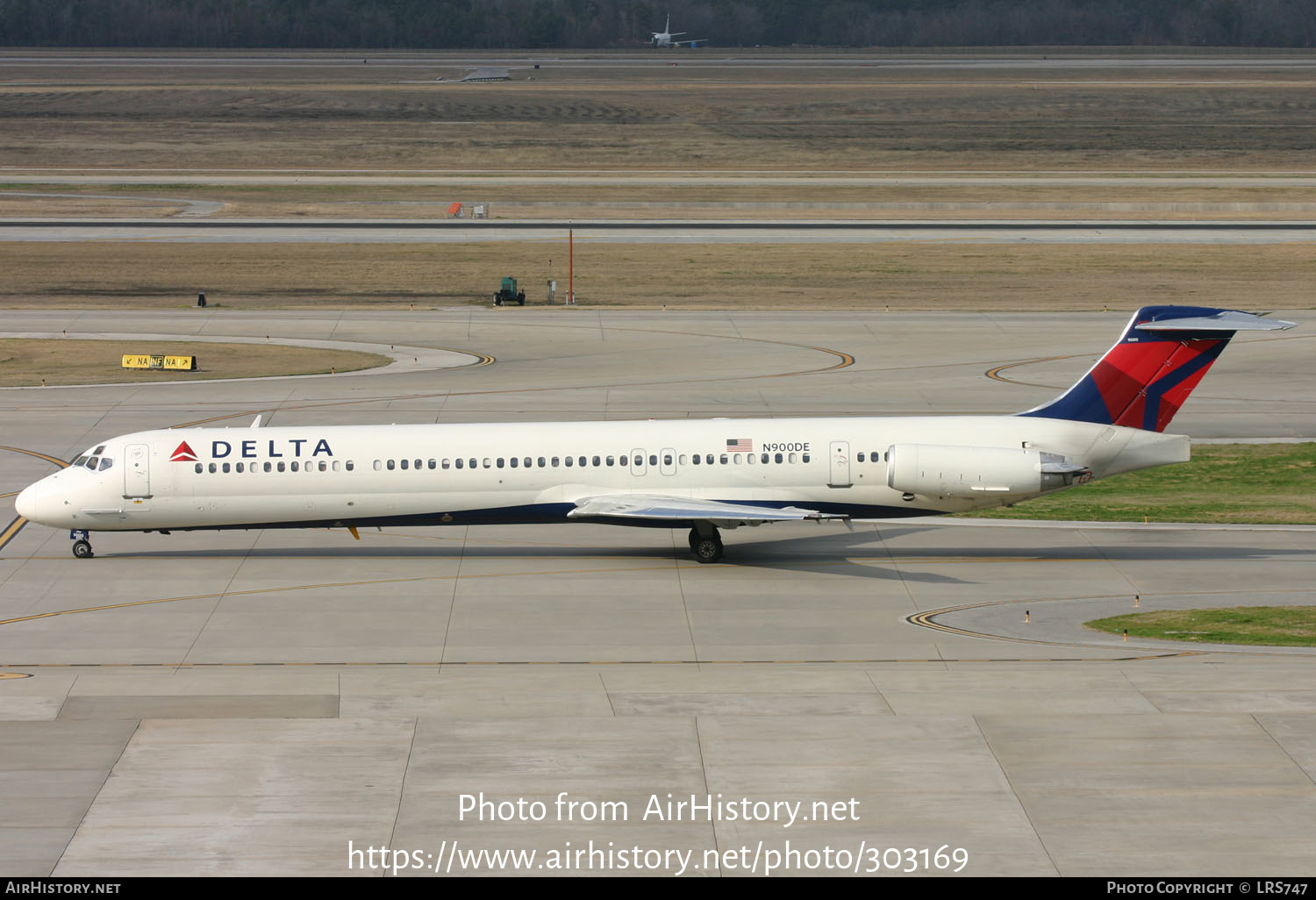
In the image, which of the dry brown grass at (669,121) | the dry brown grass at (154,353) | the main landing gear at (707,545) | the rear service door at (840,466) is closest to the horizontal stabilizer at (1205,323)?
the rear service door at (840,466)

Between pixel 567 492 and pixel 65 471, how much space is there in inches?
467

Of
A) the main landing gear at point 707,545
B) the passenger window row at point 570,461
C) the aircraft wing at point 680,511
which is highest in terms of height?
the passenger window row at point 570,461

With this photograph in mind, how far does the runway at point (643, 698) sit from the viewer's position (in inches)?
789

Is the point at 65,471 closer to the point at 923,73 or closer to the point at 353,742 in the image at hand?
the point at 353,742

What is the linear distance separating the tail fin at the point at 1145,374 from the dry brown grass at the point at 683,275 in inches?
1465

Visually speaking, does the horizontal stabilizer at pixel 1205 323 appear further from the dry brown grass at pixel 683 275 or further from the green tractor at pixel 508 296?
the green tractor at pixel 508 296

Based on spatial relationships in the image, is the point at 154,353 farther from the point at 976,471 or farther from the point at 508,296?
the point at 976,471

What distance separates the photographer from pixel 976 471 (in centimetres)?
3434

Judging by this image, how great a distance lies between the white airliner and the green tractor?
3822 cm

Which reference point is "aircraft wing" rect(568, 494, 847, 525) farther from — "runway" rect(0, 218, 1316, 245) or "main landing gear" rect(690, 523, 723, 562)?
"runway" rect(0, 218, 1316, 245)

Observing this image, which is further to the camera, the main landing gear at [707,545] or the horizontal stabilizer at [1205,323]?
the main landing gear at [707,545]

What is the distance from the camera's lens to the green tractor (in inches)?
2886

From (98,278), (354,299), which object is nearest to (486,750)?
(354,299)

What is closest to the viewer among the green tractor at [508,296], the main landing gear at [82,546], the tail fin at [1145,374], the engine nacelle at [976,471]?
the engine nacelle at [976,471]
